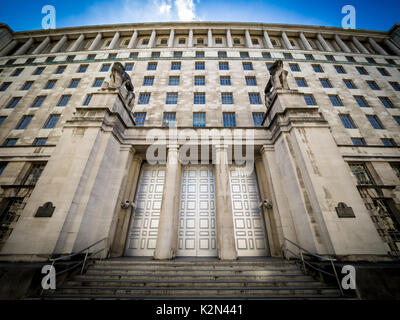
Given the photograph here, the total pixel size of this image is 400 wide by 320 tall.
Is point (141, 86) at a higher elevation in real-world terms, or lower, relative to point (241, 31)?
lower

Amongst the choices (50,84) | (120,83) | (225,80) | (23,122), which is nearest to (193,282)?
(120,83)

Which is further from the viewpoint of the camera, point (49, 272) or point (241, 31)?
point (241, 31)

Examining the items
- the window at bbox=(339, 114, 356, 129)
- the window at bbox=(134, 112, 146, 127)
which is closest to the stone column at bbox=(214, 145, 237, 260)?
the window at bbox=(134, 112, 146, 127)

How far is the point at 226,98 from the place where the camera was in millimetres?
17703

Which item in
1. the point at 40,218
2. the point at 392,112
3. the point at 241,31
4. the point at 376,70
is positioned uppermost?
the point at 241,31

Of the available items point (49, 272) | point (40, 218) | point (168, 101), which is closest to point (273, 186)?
point (49, 272)

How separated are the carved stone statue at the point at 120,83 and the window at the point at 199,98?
23.1ft

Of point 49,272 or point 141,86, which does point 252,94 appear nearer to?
point 141,86

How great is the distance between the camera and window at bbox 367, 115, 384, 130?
16297mm

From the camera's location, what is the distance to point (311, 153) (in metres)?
8.40

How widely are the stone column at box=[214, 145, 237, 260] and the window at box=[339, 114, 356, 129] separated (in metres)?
15.1

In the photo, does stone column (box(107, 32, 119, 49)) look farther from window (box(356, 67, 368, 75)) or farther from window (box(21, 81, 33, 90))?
window (box(356, 67, 368, 75))

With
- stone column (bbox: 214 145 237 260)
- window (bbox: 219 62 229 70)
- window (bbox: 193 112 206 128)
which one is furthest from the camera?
window (bbox: 219 62 229 70)

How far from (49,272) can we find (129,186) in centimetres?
591
